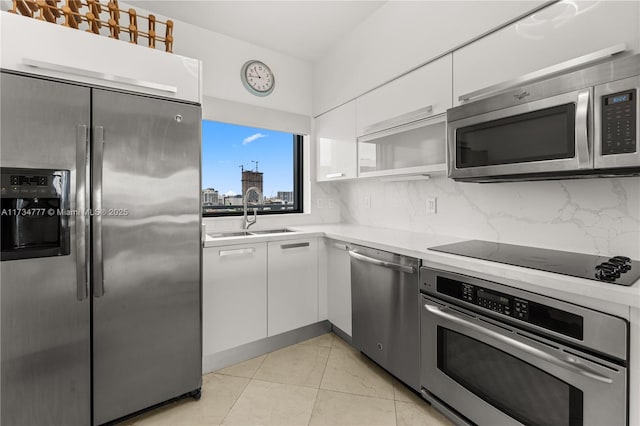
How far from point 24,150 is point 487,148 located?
2091mm

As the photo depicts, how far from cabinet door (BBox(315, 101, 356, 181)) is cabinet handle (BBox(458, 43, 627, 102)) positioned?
103cm

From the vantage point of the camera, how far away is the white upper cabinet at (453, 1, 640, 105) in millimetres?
1098

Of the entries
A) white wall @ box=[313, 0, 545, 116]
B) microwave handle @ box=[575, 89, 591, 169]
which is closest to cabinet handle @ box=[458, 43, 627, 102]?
microwave handle @ box=[575, 89, 591, 169]

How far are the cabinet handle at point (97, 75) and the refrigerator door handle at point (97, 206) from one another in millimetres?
248

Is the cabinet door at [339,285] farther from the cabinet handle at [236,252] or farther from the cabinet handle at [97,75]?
the cabinet handle at [97,75]

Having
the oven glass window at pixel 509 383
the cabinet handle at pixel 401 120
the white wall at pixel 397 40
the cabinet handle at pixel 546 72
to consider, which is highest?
the white wall at pixel 397 40

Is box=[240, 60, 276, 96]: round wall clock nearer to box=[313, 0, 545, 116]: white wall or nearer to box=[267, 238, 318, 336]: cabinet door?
box=[313, 0, 545, 116]: white wall

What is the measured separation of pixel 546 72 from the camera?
48.3 inches

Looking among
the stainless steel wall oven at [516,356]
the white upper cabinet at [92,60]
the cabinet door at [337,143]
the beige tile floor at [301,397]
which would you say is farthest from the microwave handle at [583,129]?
the white upper cabinet at [92,60]

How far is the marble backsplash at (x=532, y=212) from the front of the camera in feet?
4.34

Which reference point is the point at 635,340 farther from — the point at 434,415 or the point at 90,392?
the point at 90,392

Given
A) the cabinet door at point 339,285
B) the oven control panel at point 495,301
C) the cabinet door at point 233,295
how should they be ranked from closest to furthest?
the oven control panel at point 495,301
the cabinet door at point 233,295
the cabinet door at point 339,285

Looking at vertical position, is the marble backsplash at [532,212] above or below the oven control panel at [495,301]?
above

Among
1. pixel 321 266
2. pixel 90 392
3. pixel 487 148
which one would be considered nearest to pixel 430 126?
pixel 487 148
